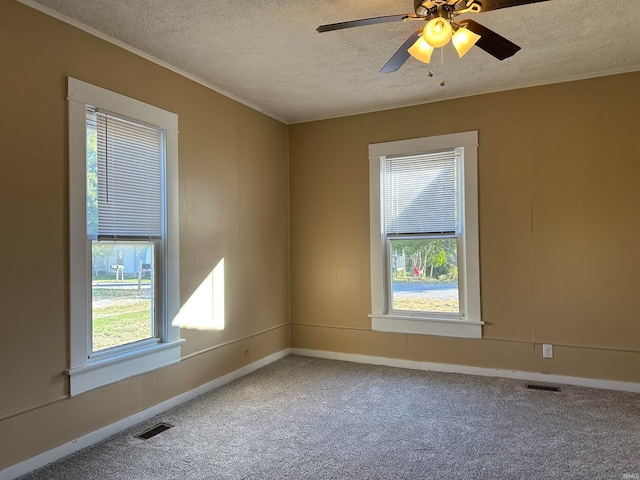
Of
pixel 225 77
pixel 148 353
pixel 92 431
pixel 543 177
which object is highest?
pixel 225 77

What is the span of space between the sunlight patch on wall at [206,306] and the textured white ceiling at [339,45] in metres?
1.78

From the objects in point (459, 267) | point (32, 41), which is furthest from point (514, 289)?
point (32, 41)

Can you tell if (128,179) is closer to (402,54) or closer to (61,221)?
(61,221)

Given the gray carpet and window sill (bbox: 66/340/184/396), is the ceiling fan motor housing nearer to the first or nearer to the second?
the gray carpet

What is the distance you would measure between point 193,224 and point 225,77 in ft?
4.28

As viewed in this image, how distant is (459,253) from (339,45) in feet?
7.55

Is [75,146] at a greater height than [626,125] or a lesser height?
lesser

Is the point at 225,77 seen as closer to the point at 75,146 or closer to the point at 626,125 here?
the point at 75,146

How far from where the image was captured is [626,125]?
3684 millimetres

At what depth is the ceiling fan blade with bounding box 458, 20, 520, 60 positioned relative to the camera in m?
2.24

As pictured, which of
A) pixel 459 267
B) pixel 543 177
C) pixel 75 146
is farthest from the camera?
pixel 459 267

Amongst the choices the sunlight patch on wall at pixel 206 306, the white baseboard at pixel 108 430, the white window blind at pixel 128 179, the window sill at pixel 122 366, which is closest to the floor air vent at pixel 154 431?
the white baseboard at pixel 108 430

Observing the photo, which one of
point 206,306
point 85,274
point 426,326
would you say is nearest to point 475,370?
point 426,326

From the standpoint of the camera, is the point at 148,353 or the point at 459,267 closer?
the point at 148,353
